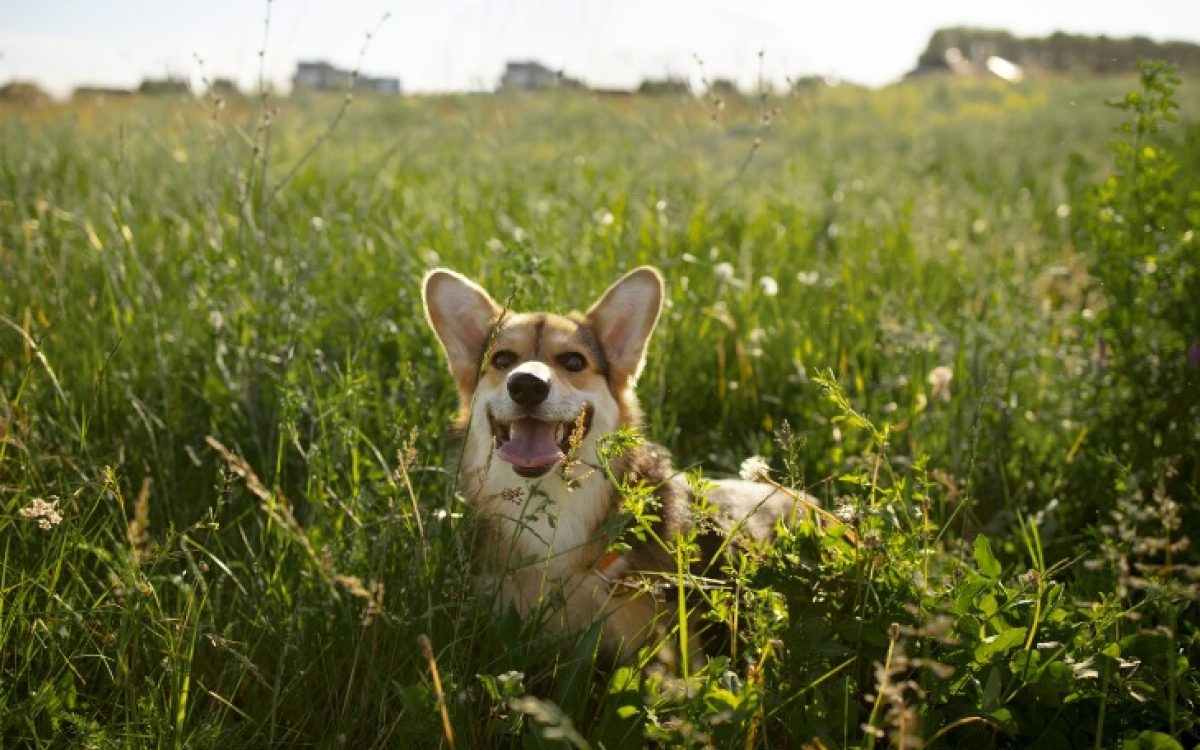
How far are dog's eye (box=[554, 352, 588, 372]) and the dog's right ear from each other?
27 cm

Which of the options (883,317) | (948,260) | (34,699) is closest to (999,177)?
(948,260)

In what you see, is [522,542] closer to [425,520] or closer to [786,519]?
[425,520]

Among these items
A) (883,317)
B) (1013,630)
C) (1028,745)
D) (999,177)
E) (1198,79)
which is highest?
(1198,79)

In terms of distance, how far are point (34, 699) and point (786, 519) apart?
2273mm

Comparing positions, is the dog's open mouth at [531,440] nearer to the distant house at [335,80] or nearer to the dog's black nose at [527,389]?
the dog's black nose at [527,389]

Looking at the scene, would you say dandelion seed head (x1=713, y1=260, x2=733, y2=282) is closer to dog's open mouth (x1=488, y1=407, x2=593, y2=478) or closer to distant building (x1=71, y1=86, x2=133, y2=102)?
dog's open mouth (x1=488, y1=407, x2=593, y2=478)

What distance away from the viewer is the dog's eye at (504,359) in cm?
322

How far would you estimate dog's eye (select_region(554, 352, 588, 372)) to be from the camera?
322 cm

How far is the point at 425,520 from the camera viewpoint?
2.79 meters

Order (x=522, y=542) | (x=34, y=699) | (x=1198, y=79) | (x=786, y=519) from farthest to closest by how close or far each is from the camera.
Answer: (x=1198, y=79) < (x=786, y=519) < (x=522, y=542) < (x=34, y=699)

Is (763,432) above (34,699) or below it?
above

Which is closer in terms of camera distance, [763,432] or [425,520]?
[425,520]

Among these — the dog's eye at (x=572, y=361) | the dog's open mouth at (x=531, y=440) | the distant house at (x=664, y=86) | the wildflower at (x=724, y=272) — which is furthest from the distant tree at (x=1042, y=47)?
the dog's open mouth at (x=531, y=440)

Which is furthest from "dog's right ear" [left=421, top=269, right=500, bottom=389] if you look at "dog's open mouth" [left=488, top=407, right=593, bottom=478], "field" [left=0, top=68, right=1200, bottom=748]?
"dog's open mouth" [left=488, top=407, right=593, bottom=478]
